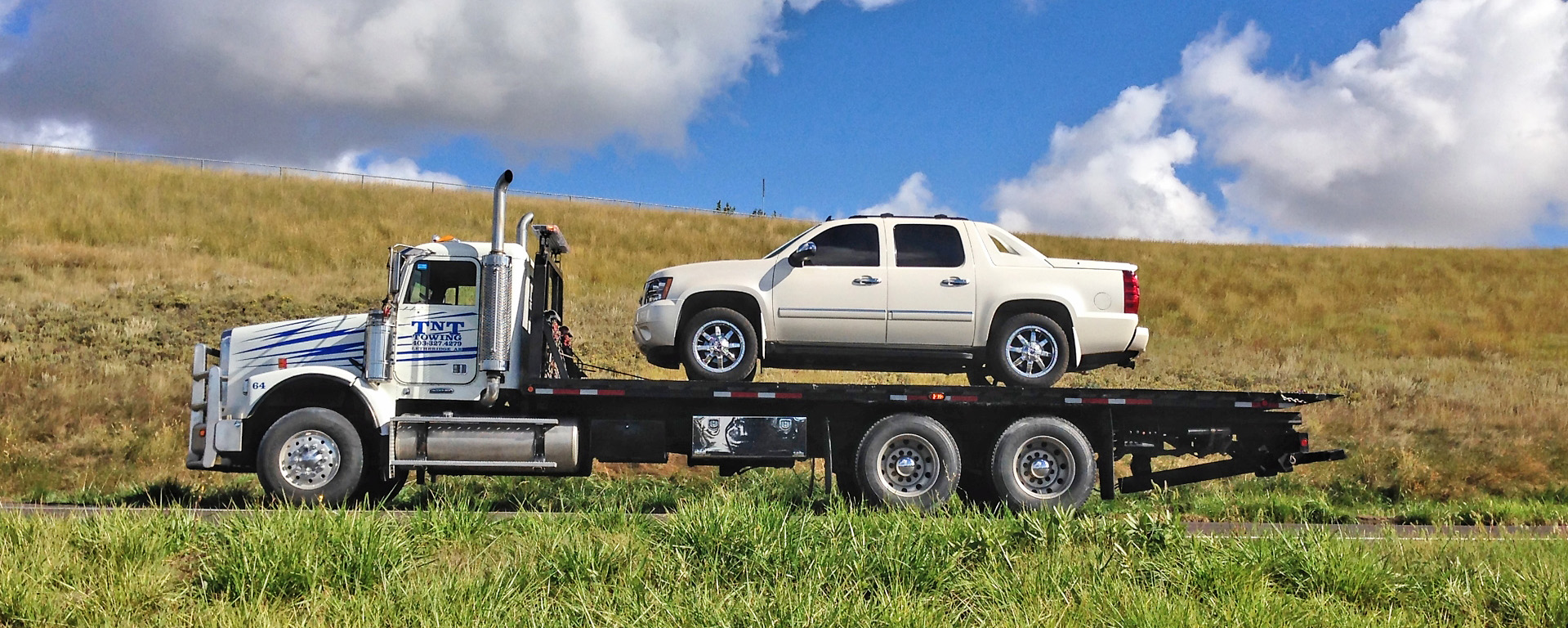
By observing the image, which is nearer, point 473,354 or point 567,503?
point 473,354

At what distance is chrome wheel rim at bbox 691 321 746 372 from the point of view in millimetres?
9656

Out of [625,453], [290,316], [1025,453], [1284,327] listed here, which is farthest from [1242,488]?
[290,316]

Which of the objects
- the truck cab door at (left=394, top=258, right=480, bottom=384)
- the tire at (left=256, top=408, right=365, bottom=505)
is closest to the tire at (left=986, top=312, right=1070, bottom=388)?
the truck cab door at (left=394, top=258, right=480, bottom=384)

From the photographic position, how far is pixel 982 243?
32.3 ft

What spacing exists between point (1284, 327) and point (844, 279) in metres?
23.9

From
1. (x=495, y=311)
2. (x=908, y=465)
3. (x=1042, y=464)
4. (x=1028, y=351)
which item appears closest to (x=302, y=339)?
(x=495, y=311)

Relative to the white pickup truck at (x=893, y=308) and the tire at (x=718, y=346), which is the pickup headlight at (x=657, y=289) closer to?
the white pickup truck at (x=893, y=308)

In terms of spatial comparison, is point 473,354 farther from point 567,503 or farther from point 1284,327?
point 1284,327

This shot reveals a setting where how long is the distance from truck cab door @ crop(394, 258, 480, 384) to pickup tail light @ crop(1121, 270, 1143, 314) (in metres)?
6.10

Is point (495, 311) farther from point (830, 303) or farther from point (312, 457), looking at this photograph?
point (830, 303)

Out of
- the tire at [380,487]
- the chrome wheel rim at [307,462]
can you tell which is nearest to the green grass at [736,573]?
the chrome wheel rim at [307,462]

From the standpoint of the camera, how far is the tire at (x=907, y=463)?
30.7ft

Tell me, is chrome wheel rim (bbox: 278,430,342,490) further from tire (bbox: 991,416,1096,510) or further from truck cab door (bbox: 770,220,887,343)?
tire (bbox: 991,416,1096,510)

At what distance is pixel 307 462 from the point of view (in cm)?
928
